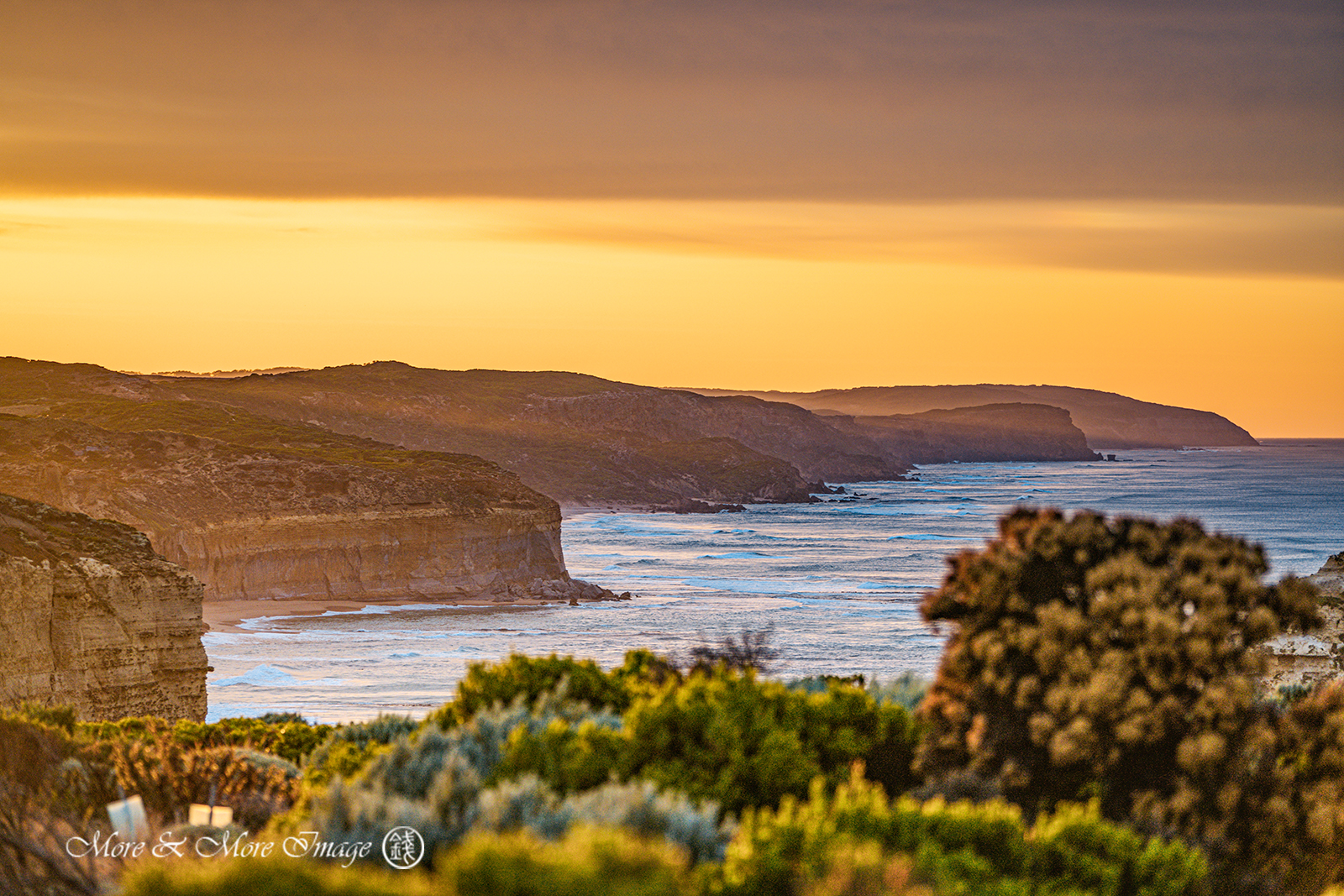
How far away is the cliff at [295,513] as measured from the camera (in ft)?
196

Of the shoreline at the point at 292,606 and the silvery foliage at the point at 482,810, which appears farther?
the shoreline at the point at 292,606

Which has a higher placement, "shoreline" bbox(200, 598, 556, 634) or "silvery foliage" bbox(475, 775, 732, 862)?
"silvery foliage" bbox(475, 775, 732, 862)

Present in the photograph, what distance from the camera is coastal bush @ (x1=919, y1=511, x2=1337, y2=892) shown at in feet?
28.1

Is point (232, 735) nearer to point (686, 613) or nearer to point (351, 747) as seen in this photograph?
point (351, 747)

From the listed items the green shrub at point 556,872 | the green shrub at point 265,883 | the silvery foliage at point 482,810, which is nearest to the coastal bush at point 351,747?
the silvery foliage at point 482,810

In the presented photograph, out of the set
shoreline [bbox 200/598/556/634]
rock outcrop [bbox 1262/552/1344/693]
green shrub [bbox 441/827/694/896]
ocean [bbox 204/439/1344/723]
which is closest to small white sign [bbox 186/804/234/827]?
green shrub [bbox 441/827/694/896]

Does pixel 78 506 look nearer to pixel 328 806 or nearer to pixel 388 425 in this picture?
pixel 328 806

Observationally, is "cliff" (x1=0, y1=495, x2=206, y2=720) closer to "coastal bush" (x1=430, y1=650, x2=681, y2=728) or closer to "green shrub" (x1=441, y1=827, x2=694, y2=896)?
"coastal bush" (x1=430, y1=650, x2=681, y2=728)

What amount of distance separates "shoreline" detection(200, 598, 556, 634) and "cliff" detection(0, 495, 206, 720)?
23651 mm

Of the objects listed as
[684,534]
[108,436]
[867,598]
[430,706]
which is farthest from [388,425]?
[430,706]

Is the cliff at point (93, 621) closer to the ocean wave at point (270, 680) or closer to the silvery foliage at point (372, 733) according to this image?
the ocean wave at point (270, 680)

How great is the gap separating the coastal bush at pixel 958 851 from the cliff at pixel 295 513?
55.0m

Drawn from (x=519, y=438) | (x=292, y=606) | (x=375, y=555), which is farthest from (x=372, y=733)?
(x=519, y=438)

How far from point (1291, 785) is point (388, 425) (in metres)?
161
